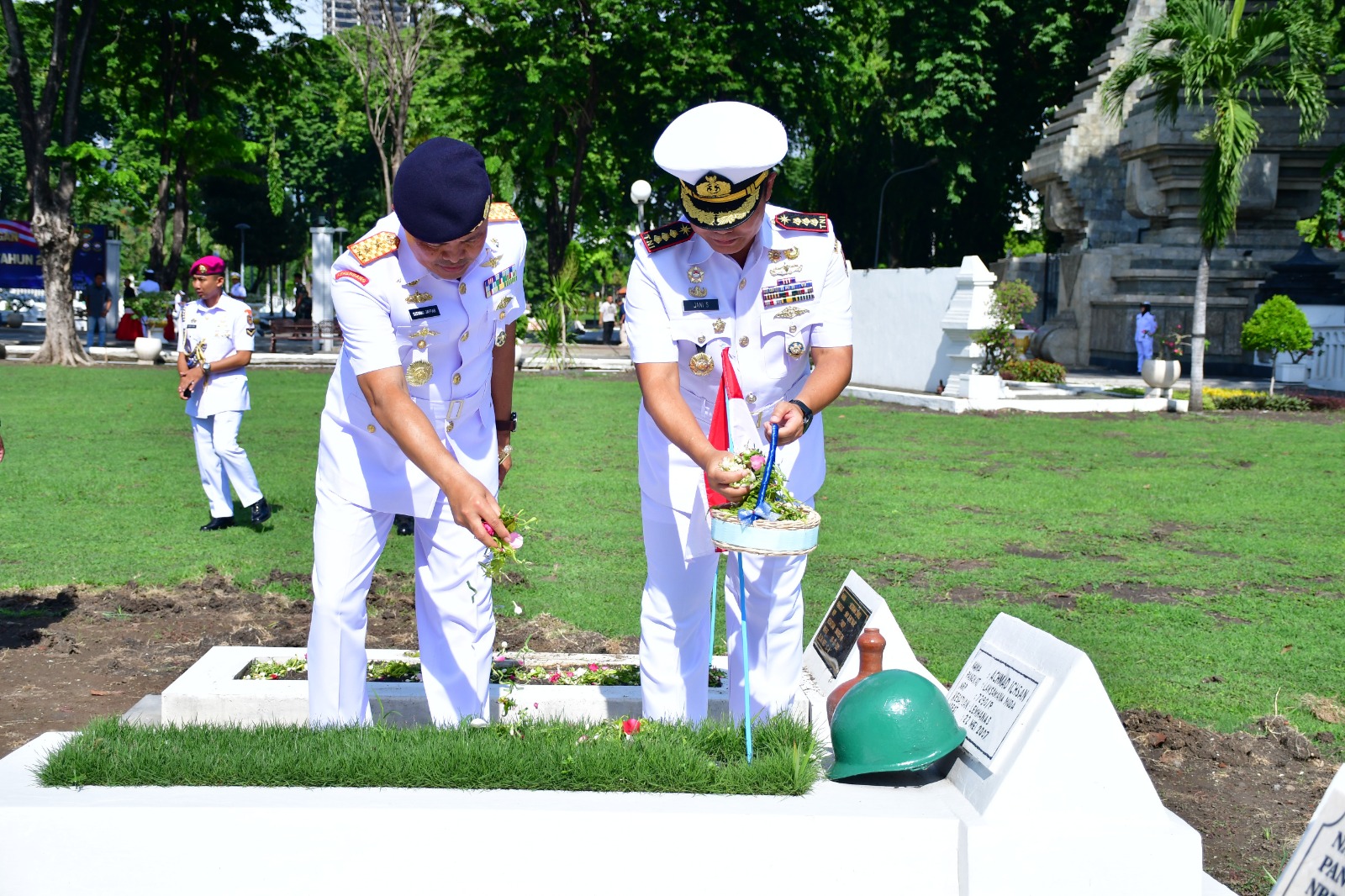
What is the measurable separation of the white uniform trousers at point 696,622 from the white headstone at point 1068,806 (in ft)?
3.79

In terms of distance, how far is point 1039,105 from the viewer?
136ft

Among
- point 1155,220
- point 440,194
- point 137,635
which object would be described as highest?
point 1155,220

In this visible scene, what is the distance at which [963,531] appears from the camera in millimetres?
9758

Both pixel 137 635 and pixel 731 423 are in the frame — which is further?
pixel 137 635

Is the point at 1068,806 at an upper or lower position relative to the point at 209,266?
lower

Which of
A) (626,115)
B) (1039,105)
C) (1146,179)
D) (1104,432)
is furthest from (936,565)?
(1039,105)

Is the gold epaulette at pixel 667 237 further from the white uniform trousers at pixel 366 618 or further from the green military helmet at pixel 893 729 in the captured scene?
the green military helmet at pixel 893 729

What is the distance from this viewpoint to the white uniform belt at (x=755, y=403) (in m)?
4.54

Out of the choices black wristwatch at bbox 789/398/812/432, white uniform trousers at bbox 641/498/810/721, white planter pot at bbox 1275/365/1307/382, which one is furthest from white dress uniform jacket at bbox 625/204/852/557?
white planter pot at bbox 1275/365/1307/382

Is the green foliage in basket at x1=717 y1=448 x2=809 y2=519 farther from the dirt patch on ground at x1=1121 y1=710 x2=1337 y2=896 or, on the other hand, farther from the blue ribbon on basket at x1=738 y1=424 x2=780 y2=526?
the dirt patch on ground at x1=1121 y1=710 x2=1337 y2=896

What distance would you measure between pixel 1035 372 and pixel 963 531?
1625 cm

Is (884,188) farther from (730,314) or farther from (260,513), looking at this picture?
(730,314)

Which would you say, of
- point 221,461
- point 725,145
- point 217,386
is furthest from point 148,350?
point 725,145

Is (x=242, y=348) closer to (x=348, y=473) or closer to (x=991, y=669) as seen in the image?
(x=348, y=473)
